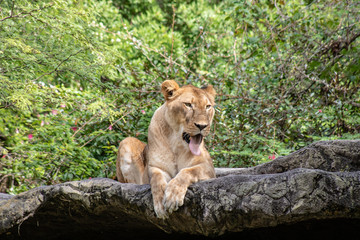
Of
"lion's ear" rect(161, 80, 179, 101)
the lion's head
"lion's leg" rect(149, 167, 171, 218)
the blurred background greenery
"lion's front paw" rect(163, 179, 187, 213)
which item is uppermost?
"lion's ear" rect(161, 80, 179, 101)

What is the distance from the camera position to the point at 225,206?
2854 mm

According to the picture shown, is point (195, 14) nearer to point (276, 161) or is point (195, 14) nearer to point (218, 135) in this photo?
point (218, 135)

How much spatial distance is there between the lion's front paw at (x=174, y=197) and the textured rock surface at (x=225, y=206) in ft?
0.15

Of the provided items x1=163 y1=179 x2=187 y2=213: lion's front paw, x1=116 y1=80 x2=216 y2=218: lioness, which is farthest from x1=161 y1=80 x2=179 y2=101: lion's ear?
x1=163 y1=179 x2=187 y2=213: lion's front paw

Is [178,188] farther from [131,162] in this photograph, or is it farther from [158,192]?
[131,162]

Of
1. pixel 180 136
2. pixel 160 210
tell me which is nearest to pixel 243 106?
pixel 180 136

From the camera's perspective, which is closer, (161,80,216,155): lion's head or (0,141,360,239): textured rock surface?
(0,141,360,239): textured rock surface

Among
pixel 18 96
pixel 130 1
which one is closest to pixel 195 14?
pixel 130 1

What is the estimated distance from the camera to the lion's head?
370 centimetres

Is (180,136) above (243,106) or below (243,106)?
above

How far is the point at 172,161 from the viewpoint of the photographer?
392 cm

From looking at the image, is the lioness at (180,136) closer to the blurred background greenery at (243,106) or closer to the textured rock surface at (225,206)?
the textured rock surface at (225,206)

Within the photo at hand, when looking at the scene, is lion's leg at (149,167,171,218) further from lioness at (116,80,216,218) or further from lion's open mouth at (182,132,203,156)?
lion's open mouth at (182,132,203,156)

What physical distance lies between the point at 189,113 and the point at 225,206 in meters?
1.12
